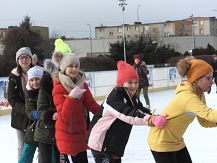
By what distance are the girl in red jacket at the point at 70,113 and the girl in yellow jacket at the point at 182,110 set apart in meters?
0.71

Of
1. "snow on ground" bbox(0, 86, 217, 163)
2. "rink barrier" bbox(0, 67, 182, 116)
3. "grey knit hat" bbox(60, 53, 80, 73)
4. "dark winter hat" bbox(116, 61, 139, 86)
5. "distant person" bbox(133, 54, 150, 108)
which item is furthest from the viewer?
"rink barrier" bbox(0, 67, 182, 116)

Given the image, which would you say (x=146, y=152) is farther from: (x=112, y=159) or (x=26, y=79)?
(x=112, y=159)

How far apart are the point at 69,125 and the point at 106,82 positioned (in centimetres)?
1370

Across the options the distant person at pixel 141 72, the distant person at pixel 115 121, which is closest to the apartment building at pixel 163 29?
the distant person at pixel 141 72

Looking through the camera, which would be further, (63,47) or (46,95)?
(63,47)

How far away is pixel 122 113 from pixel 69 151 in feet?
2.41

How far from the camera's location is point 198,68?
326 cm

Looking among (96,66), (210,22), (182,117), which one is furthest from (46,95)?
(210,22)

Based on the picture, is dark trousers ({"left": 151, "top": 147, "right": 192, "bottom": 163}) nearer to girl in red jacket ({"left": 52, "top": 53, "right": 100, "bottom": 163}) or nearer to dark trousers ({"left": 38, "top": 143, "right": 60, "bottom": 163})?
girl in red jacket ({"left": 52, "top": 53, "right": 100, "bottom": 163})

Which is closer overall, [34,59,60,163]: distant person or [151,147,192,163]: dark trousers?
[151,147,192,163]: dark trousers

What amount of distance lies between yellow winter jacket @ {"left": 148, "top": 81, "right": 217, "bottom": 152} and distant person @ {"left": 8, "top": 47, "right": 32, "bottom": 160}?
1747 millimetres

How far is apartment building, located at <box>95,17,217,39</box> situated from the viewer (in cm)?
9156

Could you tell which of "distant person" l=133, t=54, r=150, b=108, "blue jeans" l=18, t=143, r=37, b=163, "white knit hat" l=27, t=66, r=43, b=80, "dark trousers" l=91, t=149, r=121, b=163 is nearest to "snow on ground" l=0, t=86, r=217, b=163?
"blue jeans" l=18, t=143, r=37, b=163

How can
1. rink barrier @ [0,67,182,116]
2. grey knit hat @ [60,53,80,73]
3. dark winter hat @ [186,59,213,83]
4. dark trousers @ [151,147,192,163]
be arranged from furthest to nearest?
rink barrier @ [0,67,182,116] < grey knit hat @ [60,53,80,73] < dark trousers @ [151,147,192,163] < dark winter hat @ [186,59,213,83]
